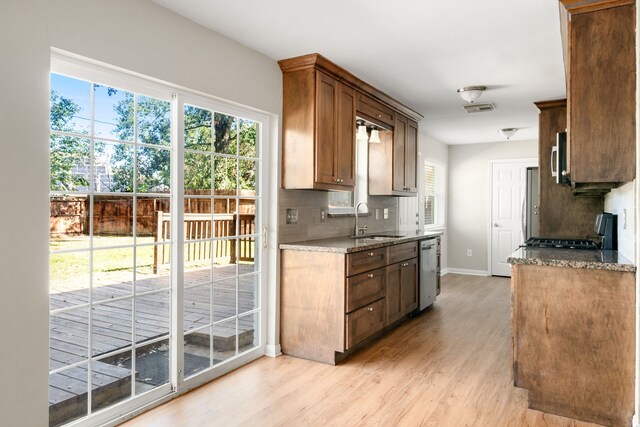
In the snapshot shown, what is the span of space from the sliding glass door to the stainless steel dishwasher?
2.07 meters

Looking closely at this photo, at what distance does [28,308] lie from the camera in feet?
6.36

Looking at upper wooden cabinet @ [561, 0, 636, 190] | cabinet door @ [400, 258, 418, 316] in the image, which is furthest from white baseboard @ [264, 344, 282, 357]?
upper wooden cabinet @ [561, 0, 636, 190]

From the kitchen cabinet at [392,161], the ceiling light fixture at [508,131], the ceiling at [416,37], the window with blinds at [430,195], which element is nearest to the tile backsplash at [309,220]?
the kitchen cabinet at [392,161]

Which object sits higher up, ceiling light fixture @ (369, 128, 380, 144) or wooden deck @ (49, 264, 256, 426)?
ceiling light fixture @ (369, 128, 380, 144)

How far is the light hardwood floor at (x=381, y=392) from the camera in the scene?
8.03ft

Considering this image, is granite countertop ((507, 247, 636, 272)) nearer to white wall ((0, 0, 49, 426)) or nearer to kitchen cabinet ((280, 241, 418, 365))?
kitchen cabinet ((280, 241, 418, 365))

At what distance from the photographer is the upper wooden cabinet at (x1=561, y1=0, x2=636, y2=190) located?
2312mm

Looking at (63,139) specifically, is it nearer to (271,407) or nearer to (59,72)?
(59,72)

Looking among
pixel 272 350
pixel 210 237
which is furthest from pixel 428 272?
pixel 210 237

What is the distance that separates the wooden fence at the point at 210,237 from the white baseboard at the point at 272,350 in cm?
75

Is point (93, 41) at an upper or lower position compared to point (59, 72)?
upper

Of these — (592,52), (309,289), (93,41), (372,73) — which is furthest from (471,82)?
(93,41)

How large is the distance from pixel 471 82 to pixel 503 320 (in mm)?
2488

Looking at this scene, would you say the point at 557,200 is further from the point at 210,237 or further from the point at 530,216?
the point at 210,237
